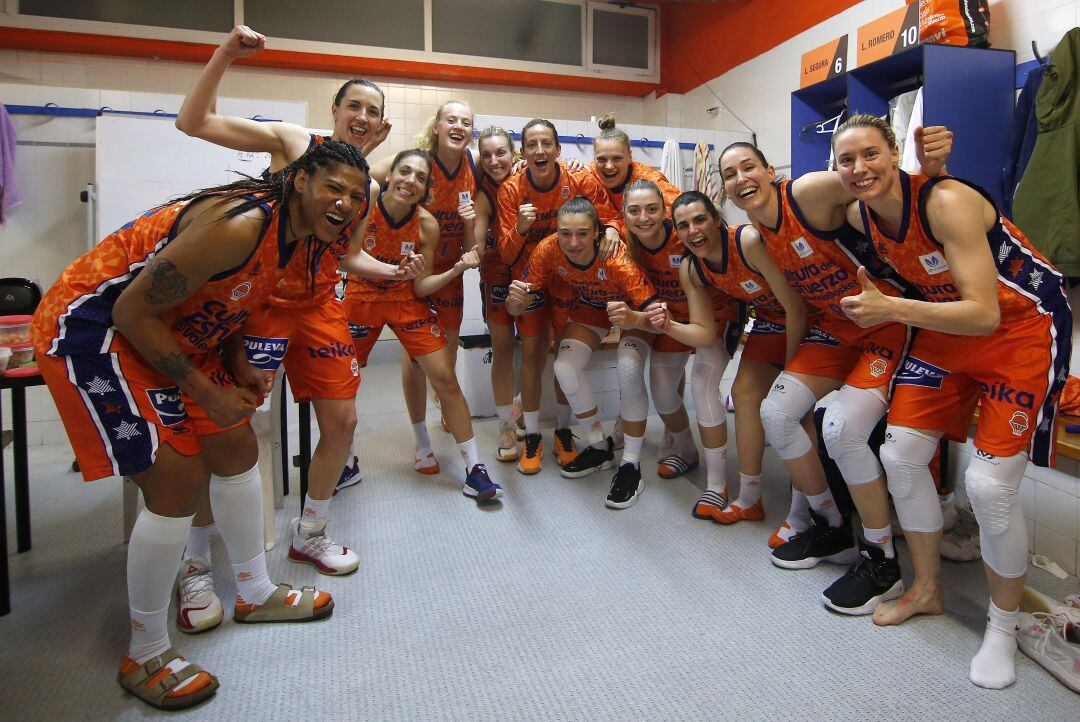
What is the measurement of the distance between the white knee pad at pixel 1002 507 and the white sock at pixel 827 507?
1.97ft

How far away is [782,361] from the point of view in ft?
7.61

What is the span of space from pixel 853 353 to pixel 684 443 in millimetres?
1036

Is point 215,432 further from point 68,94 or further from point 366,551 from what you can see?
point 68,94

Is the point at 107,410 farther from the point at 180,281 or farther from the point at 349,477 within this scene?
the point at 349,477

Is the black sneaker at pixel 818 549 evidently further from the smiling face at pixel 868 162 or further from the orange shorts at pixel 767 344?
the smiling face at pixel 868 162

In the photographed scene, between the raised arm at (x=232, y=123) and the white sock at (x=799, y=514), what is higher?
the raised arm at (x=232, y=123)

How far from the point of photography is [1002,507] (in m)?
1.47

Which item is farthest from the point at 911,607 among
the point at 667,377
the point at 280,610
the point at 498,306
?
the point at 498,306

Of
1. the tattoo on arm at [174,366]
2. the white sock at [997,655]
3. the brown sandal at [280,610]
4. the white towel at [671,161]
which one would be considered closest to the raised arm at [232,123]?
the tattoo on arm at [174,366]

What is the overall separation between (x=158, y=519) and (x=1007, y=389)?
77.6 inches

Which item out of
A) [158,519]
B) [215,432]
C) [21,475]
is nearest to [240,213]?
[215,432]

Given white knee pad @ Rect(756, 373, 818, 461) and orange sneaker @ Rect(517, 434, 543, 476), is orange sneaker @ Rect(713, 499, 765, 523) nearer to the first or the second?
white knee pad @ Rect(756, 373, 818, 461)

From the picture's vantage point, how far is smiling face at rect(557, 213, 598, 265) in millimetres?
2488

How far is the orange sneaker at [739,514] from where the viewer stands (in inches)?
92.7
